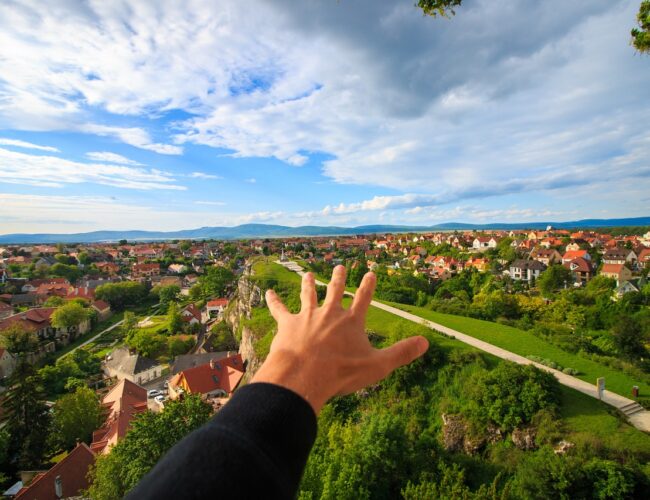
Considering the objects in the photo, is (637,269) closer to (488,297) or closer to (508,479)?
(488,297)

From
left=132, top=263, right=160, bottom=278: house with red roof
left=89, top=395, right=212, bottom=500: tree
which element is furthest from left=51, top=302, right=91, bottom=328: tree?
left=89, top=395, right=212, bottom=500: tree

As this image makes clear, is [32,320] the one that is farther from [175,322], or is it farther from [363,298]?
[363,298]

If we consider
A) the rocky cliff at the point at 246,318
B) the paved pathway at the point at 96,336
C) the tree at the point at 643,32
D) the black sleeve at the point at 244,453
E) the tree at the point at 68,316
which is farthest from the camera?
the tree at the point at 68,316

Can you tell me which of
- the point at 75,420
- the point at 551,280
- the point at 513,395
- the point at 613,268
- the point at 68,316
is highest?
the point at 513,395

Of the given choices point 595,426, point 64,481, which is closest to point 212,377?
point 64,481

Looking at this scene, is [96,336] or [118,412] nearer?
[118,412]

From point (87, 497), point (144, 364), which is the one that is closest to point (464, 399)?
point (87, 497)

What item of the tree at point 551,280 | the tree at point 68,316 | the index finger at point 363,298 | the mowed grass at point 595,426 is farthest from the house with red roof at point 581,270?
the tree at point 68,316

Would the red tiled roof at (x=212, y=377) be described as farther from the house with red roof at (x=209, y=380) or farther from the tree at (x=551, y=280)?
the tree at (x=551, y=280)
